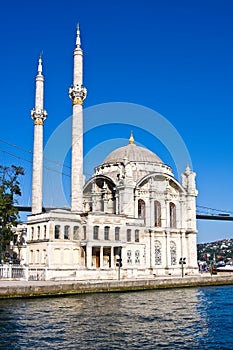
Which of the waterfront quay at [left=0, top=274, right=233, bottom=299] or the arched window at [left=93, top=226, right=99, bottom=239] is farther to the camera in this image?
the arched window at [left=93, top=226, right=99, bottom=239]

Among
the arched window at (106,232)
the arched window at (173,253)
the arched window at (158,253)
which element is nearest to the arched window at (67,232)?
the arched window at (106,232)

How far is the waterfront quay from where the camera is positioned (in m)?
32.7

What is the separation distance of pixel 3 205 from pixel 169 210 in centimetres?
2478

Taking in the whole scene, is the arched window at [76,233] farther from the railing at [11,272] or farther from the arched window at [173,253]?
the arched window at [173,253]

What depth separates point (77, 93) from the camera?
5153 cm

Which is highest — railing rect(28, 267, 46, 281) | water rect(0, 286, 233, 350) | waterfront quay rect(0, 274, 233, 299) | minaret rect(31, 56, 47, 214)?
minaret rect(31, 56, 47, 214)

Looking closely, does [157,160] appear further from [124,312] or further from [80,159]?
[124,312]

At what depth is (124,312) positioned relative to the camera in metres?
25.8

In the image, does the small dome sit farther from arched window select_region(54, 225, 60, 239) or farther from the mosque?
arched window select_region(54, 225, 60, 239)

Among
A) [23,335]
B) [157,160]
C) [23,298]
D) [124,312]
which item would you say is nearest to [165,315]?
[124,312]

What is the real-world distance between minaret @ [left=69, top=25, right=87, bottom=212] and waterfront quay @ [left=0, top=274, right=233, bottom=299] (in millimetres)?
12106

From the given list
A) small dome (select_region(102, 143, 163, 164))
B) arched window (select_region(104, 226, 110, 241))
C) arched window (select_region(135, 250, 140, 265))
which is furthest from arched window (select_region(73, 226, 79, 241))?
small dome (select_region(102, 143, 163, 164))

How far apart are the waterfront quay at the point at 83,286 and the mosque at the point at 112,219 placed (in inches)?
144

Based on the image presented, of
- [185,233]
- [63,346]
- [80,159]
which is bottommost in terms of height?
[63,346]
